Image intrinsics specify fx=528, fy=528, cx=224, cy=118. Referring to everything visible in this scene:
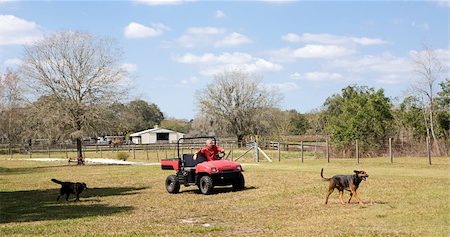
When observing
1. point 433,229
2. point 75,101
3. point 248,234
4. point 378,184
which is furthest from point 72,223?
point 75,101

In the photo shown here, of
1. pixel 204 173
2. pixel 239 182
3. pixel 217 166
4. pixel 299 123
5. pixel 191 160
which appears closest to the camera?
pixel 217 166

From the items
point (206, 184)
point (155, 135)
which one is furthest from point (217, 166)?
point (155, 135)

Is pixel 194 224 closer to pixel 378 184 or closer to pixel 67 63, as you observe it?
pixel 378 184

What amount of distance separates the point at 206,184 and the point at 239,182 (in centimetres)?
122

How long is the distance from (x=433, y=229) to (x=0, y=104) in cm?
7161

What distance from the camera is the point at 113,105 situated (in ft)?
139

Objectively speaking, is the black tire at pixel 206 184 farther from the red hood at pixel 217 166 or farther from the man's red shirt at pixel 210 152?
the man's red shirt at pixel 210 152

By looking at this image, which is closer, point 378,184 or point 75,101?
point 378,184

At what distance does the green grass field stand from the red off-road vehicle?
0.38 metres

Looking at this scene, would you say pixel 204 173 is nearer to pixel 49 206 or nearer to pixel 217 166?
pixel 217 166

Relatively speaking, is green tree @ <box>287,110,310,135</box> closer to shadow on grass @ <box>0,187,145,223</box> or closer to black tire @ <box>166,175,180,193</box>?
shadow on grass @ <box>0,187,145,223</box>

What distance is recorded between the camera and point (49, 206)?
15219mm

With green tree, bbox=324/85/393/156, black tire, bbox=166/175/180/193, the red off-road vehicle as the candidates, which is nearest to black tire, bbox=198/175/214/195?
the red off-road vehicle

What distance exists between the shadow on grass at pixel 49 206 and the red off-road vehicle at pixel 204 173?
6.86 feet
